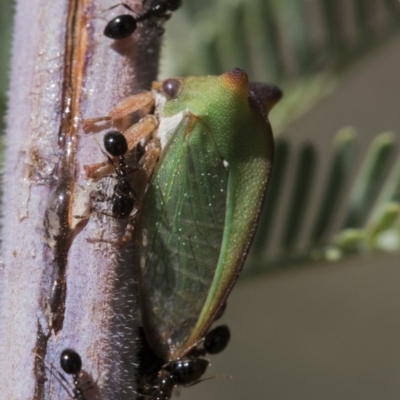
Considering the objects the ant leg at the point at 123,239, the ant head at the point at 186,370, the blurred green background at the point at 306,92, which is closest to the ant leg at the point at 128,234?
the ant leg at the point at 123,239

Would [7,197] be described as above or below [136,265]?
above

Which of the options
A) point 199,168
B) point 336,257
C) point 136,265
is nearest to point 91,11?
point 199,168

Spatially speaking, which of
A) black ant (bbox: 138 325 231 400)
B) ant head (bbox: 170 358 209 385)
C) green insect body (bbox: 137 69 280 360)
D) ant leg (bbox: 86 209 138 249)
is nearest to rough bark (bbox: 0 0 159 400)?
ant leg (bbox: 86 209 138 249)

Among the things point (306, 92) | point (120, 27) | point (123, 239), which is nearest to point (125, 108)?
point (120, 27)

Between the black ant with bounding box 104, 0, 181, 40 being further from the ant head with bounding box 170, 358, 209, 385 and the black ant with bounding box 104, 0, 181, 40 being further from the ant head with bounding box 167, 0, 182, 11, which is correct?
the ant head with bounding box 170, 358, 209, 385

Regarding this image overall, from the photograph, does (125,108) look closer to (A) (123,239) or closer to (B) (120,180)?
(B) (120,180)

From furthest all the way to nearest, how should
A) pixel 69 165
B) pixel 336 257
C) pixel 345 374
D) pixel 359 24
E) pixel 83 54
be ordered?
pixel 345 374 → pixel 359 24 → pixel 336 257 → pixel 83 54 → pixel 69 165

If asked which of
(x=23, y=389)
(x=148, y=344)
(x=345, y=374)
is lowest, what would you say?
(x=345, y=374)

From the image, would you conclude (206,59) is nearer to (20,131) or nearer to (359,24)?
(359,24)
